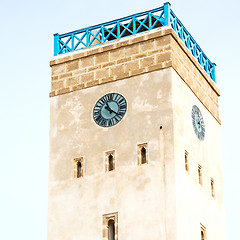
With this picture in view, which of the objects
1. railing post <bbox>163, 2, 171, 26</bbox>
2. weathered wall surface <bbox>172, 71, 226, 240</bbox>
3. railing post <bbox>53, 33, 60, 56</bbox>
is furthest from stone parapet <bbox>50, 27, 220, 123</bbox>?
weathered wall surface <bbox>172, 71, 226, 240</bbox>

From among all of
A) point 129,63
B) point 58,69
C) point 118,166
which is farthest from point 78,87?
point 118,166

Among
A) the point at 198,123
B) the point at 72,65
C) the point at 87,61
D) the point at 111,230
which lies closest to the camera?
the point at 111,230

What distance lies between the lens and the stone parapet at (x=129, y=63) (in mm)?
25875

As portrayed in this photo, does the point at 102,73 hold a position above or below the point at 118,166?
above

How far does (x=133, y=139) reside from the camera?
25328 millimetres

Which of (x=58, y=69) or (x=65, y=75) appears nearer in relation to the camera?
(x=65, y=75)

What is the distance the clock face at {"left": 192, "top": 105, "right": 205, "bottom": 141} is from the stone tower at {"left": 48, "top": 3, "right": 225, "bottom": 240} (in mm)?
33

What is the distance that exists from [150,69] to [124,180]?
320 cm

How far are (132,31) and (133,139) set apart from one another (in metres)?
→ 4.05

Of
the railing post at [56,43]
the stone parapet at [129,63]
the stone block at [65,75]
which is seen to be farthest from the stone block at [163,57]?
the railing post at [56,43]

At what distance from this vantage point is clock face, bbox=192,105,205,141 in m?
26.4

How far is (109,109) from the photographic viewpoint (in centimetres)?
2595

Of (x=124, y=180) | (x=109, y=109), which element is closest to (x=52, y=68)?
(x=109, y=109)

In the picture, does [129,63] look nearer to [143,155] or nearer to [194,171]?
[143,155]
